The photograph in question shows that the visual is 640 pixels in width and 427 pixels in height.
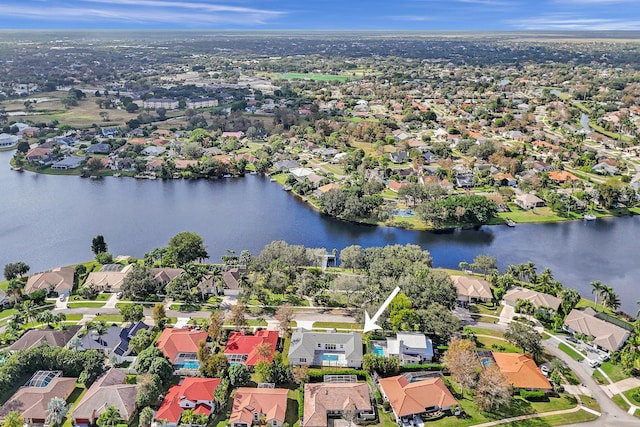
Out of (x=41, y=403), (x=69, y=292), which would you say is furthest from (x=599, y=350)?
(x=69, y=292)

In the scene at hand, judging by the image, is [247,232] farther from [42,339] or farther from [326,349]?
[42,339]

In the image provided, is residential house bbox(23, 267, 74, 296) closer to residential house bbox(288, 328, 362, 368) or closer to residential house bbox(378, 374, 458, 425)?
residential house bbox(288, 328, 362, 368)

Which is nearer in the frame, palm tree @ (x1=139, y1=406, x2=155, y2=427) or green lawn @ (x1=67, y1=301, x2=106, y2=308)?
palm tree @ (x1=139, y1=406, x2=155, y2=427)

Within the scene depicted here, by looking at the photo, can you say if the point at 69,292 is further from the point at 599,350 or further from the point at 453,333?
the point at 599,350

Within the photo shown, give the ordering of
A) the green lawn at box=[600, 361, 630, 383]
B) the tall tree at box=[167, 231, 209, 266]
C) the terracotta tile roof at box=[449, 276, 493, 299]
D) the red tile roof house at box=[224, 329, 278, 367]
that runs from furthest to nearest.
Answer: the tall tree at box=[167, 231, 209, 266]
the terracotta tile roof at box=[449, 276, 493, 299]
the red tile roof house at box=[224, 329, 278, 367]
the green lawn at box=[600, 361, 630, 383]

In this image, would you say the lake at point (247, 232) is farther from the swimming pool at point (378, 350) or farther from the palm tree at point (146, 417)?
the palm tree at point (146, 417)

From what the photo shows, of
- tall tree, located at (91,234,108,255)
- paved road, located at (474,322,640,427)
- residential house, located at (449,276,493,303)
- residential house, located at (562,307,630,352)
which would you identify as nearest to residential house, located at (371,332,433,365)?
residential house, located at (449,276,493,303)

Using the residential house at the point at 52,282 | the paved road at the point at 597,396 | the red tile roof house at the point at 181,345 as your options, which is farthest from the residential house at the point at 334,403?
the residential house at the point at 52,282
